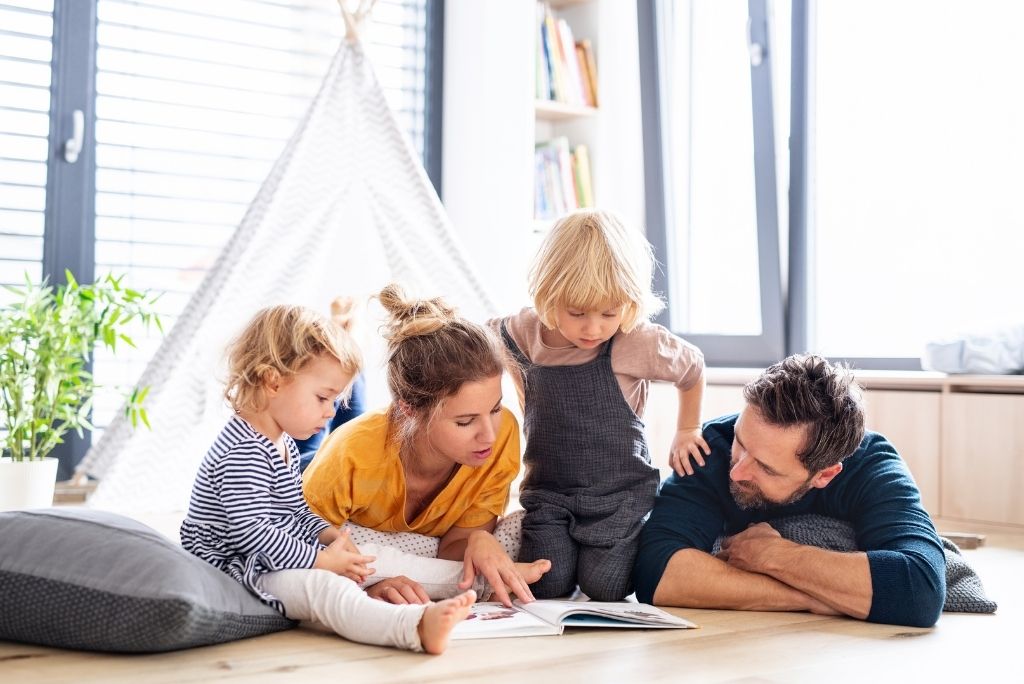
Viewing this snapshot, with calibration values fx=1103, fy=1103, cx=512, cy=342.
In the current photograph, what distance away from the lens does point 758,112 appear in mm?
3623

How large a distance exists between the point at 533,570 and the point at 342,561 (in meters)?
0.34

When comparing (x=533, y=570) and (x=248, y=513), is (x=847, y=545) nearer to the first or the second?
(x=533, y=570)

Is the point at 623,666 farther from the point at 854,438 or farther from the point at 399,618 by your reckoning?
the point at 854,438

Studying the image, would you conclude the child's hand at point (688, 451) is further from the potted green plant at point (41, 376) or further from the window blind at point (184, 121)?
the window blind at point (184, 121)

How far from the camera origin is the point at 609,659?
4.76 ft

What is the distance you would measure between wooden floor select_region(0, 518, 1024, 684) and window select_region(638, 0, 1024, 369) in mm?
1563

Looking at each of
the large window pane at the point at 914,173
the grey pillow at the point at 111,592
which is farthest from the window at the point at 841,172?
the grey pillow at the point at 111,592

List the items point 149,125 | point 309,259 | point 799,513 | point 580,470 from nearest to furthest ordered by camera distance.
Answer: point 799,513
point 580,470
point 309,259
point 149,125

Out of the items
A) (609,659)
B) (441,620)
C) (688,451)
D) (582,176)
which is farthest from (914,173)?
(441,620)

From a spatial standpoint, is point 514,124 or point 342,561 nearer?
point 342,561

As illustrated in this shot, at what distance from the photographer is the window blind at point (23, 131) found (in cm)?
321

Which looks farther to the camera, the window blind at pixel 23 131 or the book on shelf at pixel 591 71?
the book on shelf at pixel 591 71

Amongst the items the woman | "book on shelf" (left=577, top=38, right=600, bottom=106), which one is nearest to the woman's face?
the woman

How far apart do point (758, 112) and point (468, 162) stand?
101 centimetres
